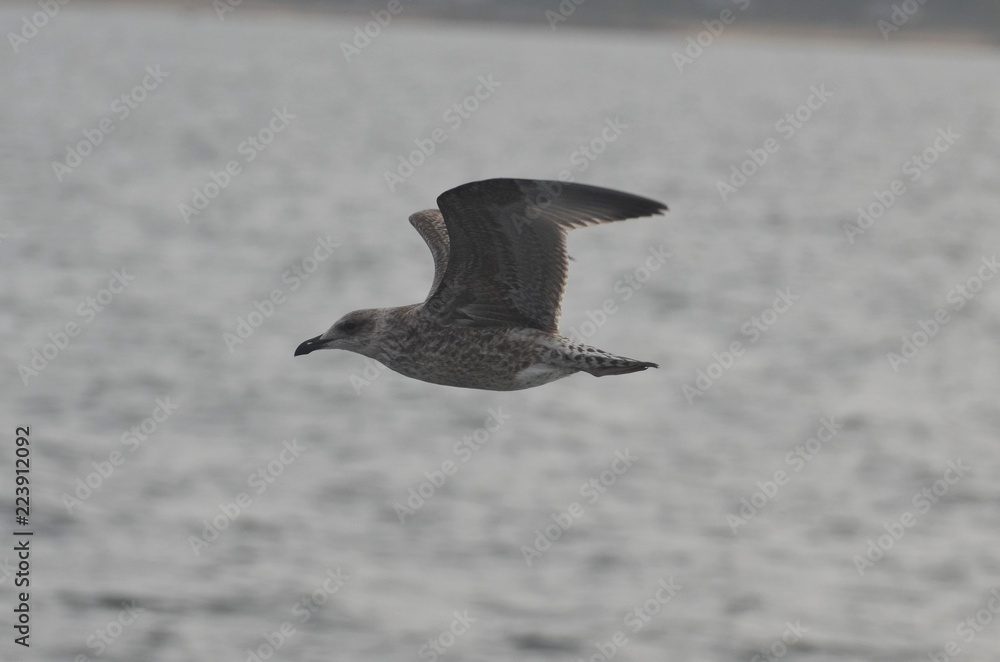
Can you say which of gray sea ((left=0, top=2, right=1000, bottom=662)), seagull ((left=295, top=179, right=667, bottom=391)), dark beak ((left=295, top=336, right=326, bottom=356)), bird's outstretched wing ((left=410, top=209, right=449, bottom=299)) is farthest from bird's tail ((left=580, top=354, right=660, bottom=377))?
gray sea ((left=0, top=2, right=1000, bottom=662))

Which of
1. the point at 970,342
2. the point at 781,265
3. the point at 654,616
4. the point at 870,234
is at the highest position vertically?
the point at 870,234

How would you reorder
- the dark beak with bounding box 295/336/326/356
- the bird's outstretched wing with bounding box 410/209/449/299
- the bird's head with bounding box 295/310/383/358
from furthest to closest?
the bird's outstretched wing with bounding box 410/209/449/299, the bird's head with bounding box 295/310/383/358, the dark beak with bounding box 295/336/326/356

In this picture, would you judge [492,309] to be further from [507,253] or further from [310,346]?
[310,346]

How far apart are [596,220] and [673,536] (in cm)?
1861

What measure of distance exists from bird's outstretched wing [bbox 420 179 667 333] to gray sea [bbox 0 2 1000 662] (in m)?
12.8

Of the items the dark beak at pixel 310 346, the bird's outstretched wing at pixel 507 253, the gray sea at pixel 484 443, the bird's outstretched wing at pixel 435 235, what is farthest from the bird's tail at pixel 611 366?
the gray sea at pixel 484 443

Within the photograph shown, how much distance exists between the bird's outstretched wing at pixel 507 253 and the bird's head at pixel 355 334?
493mm

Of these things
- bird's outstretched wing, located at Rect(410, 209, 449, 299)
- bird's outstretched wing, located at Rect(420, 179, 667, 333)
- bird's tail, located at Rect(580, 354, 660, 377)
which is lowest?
bird's tail, located at Rect(580, 354, 660, 377)

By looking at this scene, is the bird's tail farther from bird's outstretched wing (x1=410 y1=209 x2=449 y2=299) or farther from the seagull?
bird's outstretched wing (x1=410 y1=209 x2=449 y2=299)

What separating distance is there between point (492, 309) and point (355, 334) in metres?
1.16

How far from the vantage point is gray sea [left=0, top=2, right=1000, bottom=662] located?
25.2m

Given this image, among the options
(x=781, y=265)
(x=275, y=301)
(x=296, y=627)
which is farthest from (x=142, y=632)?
(x=781, y=265)

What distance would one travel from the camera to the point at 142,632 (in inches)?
931

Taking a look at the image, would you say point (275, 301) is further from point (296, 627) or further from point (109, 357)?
point (296, 627)
